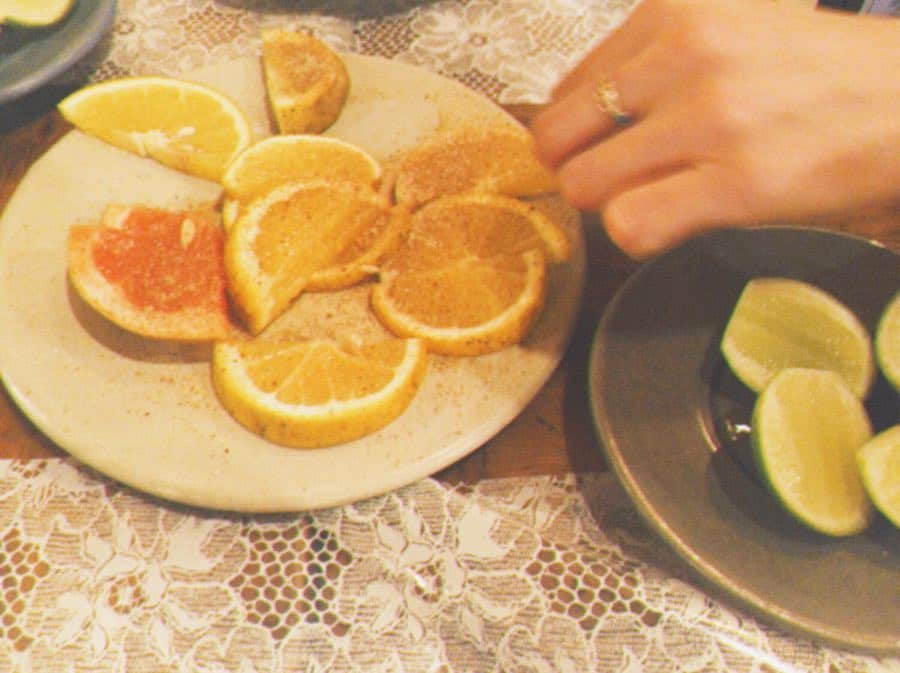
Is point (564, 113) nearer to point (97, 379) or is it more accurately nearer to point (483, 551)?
point (483, 551)

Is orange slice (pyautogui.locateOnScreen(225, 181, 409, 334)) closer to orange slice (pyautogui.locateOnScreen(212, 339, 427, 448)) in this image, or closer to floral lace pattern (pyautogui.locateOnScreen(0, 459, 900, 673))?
orange slice (pyautogui.locateOnScreen(212, 339, 427, 448))

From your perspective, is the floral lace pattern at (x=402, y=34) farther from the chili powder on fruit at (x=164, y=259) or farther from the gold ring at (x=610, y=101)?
the gold ring at (x=610, y=101)

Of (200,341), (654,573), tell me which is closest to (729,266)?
(654,573)

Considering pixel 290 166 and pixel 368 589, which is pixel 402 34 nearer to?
pixel 290 166

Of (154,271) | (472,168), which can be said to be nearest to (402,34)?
(472,168)

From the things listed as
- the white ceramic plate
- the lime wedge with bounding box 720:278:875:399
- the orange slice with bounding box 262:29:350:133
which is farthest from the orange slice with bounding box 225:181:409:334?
the lime wedge with bounding box 720:278:875:399

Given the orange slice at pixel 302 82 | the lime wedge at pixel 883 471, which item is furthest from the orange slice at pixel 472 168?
the lime wedge at pixel 883 471
